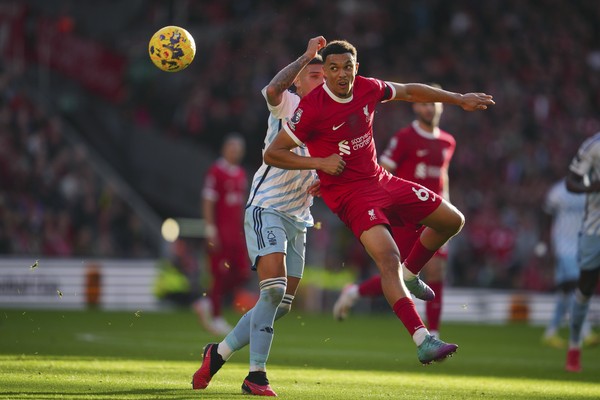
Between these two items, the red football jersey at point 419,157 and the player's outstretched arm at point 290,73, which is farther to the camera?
the red football jersey at point 419,157

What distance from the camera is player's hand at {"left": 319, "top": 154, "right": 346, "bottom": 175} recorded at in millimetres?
8773

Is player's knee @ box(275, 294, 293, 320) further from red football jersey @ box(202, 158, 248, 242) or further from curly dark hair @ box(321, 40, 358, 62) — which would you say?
red football jersey @ box(202, 158, 248, 242)

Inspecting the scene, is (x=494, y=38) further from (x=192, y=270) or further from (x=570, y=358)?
(x=570, y=358)

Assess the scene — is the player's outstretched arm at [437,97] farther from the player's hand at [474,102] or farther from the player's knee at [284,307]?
the player's knee at [284,307]

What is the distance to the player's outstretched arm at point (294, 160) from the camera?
28.8ft

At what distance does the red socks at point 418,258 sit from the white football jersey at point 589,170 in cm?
286

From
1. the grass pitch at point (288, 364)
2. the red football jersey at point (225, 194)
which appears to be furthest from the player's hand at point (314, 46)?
Result: the red football jersey at point (225, 194)

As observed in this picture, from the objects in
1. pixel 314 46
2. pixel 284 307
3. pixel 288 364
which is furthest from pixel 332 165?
pixel 288 364

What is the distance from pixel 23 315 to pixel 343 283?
692 centimetres

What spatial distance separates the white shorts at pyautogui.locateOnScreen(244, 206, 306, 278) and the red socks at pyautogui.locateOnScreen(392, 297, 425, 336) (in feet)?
3.39

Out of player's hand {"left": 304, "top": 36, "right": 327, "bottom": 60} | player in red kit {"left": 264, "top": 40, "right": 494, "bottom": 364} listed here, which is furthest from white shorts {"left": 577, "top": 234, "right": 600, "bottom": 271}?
player's hand {"left": 304, "top": 36, "right": 327, "bottom": 60}

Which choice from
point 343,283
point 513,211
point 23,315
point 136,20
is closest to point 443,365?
point 23,315

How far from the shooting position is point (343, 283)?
23.3m

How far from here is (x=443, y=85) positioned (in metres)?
28.5
